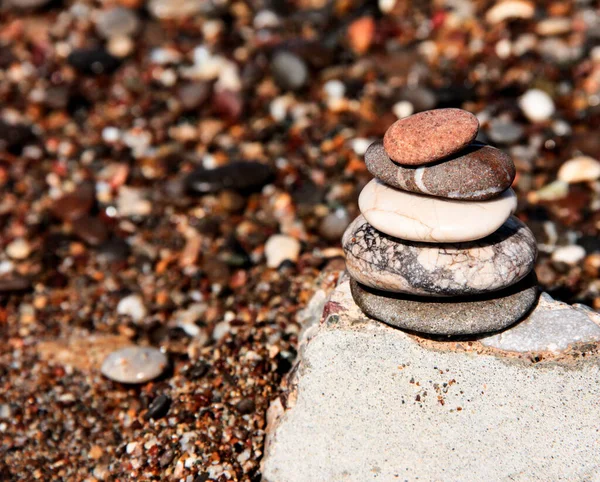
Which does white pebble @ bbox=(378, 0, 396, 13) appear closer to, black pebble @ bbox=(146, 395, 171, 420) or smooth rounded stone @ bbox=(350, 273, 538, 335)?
smooth rounded stone @ bbox=(350, 273, 538, 335)

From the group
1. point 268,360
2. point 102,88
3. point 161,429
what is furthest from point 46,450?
point 102,88

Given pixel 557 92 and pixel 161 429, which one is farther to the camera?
pixel 557 92

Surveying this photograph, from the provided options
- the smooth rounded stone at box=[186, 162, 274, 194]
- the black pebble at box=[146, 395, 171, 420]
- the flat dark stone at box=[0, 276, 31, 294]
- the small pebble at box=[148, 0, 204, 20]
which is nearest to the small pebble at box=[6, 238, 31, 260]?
the flat dark stone at box=[0, 276, 31, 294]

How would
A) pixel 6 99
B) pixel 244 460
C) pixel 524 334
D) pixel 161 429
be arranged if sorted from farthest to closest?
pixel 6 99 < pixel 161 429 < pixel 244 460 < pixel 524 334

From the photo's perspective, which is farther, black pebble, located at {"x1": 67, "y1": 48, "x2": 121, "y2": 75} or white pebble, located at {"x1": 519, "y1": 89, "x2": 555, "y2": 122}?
black pebble, located at {"x1": 67, "y1": 48, "x2": 121, "y2": 75}

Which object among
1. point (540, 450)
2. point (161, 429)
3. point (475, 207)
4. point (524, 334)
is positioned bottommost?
point (161, 429)

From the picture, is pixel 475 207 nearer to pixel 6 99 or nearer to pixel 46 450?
pixel 46 450
